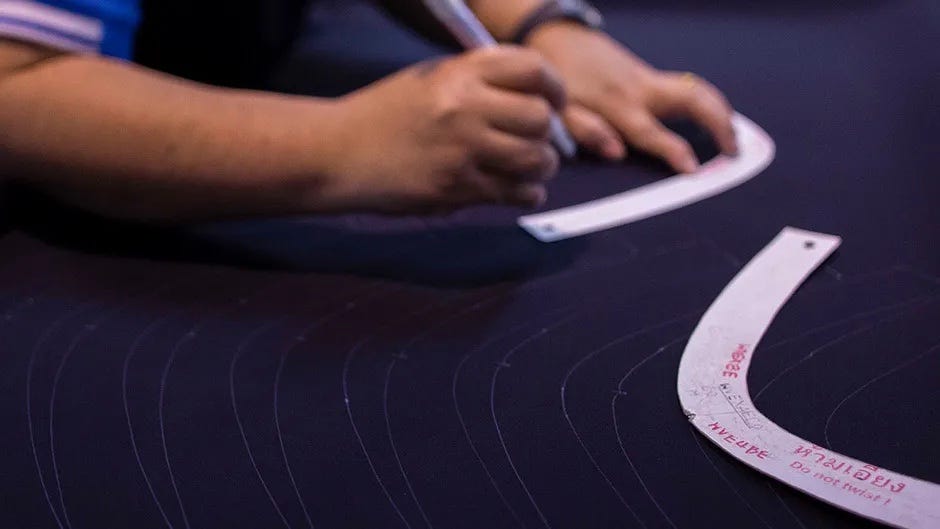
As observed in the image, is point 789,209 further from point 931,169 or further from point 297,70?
point 297,70

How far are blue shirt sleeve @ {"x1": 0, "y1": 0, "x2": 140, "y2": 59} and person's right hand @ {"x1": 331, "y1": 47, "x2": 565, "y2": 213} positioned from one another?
0.15m

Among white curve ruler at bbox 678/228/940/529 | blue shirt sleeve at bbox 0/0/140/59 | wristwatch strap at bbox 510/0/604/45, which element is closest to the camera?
white curve ruler at bbox 678/228/940/529

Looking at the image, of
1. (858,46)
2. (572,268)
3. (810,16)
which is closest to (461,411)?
(572,268)

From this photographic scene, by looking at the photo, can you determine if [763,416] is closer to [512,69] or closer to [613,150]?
[512,69]

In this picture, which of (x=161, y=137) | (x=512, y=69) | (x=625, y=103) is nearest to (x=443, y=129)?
(x=512, y=69)

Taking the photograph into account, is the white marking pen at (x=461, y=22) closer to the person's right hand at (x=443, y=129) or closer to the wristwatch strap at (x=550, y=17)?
the person's right hand at (x=443, y=129)

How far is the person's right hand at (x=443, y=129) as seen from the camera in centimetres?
55

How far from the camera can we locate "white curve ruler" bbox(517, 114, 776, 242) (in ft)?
2.07

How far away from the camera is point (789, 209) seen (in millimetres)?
650

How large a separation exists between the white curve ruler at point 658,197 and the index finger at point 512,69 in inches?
4.2

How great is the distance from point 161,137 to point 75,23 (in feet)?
0.28

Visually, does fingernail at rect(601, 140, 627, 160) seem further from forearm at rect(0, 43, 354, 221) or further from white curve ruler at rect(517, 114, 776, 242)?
forearm at rect(0, 43, 354, 221)

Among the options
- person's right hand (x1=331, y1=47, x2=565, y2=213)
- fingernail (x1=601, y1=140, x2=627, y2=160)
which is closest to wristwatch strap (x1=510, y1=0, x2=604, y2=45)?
fingernail (x1=601, y1=140, x2=627, y2=160)

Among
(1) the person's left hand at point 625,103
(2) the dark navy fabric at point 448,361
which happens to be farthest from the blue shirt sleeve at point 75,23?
(1) the person's left hand at point 625,103
